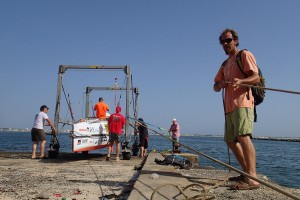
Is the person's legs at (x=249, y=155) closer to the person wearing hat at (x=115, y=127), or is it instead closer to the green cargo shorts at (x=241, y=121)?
the green cargo shorts at (x=241, y=121)

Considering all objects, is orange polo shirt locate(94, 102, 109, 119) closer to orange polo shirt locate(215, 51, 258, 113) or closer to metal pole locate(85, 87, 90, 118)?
metal pole locate(85, 87, 90, 118)

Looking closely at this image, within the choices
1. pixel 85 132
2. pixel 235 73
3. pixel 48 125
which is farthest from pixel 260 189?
pixel 48 125

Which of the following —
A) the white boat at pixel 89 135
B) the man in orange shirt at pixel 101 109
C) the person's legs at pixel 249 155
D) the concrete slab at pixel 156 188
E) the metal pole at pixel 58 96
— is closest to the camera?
the concrete slab at pixel 156 188

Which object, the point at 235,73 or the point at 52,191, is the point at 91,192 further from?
the point at 235,73

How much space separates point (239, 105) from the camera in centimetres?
411

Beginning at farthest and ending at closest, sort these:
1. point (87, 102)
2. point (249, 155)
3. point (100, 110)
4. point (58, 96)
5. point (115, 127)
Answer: point (87, 102) < point (100, 110) < point (58, 96) < point (115, 127) < point (249, 155)

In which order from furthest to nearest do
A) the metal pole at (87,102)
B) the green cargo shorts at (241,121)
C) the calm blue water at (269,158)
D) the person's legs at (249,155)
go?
the metal pole at (87,102), the calm blue water at (269,158), the green cargo shorts at (241,121), the person's legs at (249,155)

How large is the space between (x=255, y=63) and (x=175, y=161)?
11.3 ft

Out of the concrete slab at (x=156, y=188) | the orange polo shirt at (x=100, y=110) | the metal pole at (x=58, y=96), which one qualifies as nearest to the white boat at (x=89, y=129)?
the metal pole at (x=58, y=96)

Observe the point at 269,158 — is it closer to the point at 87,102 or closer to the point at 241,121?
the point at 87,102

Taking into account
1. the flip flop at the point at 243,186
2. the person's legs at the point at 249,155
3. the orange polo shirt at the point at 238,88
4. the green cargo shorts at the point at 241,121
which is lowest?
the flip flop at the point at 243,186

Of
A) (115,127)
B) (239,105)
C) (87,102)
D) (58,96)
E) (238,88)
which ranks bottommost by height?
(115,127)

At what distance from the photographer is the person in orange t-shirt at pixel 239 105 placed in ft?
13.0

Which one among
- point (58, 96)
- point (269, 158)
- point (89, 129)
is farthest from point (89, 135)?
point (269, 158)
